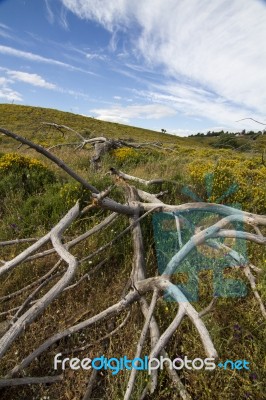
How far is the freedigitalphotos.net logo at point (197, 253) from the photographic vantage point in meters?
3.09

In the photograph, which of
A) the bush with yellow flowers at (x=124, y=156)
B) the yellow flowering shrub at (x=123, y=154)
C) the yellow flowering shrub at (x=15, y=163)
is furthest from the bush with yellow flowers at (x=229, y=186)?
the yellow flowering shrub at (x=15, y=163)

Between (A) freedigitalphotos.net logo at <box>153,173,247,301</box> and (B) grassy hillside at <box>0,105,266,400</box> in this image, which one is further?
(A) freedigitalphotos.net logo at <box>153,173,247,301</box>

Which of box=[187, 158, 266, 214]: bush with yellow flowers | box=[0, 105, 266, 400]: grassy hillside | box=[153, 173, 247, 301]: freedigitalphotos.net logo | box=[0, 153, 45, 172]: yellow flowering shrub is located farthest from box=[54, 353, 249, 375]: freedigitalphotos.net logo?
box=[0, 153, 45, 172]: yellow flowering shrub

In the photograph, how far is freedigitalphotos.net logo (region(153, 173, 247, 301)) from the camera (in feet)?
10.1

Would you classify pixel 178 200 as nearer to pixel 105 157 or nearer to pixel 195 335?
pixel 195 335

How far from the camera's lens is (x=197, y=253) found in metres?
3.66

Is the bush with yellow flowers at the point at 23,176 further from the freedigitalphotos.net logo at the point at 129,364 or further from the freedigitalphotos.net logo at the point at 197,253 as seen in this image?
the freedigitalphotos.net logo at the point at 129,364

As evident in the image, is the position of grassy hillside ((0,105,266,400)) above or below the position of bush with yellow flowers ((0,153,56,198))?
below

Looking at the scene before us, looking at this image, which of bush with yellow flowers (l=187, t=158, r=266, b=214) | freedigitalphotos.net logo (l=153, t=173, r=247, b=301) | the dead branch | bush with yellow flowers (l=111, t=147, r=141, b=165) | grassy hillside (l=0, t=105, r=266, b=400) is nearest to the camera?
the dead branch

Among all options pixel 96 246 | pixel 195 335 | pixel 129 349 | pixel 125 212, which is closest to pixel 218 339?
pixel 195 335

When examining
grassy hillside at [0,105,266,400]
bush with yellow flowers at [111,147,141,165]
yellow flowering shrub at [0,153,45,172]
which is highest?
bush with yellow flowers at [111,147,141,165]

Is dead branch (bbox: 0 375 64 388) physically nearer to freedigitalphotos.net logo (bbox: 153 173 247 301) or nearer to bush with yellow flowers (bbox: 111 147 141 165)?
freedigitalphotos.net logo (bbox: 153 173 247 301)

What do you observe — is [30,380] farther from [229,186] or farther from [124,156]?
[124,156]

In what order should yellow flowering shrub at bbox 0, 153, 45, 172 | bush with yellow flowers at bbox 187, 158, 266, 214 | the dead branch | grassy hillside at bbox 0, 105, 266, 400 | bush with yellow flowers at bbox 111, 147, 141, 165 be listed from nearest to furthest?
the dead branch < grassy hillside at bbox 0, 105, 266, 400 < bush with yellow flowers at bbox 187, 158, 266, 214 < yellow flowering shrub at bbox 0, 153, 45, 172 < bush with yellow flowers at bbox 111, 147, 141, 165
